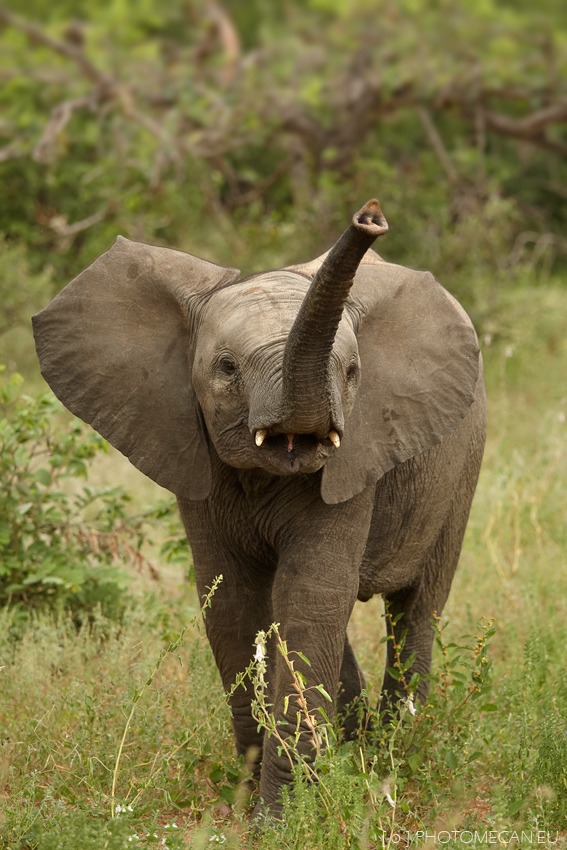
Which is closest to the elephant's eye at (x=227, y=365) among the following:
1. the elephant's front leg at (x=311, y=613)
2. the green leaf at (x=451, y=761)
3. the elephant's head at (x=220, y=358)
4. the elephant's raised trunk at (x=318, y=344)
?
the elephant's head at (x=220, y=358)

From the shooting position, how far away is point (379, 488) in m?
4.51

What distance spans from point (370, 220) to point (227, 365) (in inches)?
37.4

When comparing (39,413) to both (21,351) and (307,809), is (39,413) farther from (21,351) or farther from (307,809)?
(21,351)

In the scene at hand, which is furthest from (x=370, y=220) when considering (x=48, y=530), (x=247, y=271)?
(x=247, y=271)

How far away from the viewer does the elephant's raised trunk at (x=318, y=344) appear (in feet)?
10.4

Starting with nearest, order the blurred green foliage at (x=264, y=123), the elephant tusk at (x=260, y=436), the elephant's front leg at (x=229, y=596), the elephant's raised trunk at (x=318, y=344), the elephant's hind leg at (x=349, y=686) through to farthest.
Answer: the elephant's raised trunk at (x=318, y=344), the elephant tusk at (x=260, y=436), the elephant's front leg at (x=229, y=596), the elephant's hind leg at (x=349, y=686), the blurred green foliage at (x=264, y=123)

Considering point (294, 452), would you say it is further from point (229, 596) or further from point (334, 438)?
point (229, 596)

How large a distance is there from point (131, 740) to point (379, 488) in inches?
49.7

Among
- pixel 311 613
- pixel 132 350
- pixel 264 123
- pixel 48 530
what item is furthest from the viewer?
pixel 264 123

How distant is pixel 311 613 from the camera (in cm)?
406

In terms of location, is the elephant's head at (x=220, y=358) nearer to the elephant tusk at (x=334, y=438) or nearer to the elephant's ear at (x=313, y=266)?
the elephant's ear at (x=313, y=266)

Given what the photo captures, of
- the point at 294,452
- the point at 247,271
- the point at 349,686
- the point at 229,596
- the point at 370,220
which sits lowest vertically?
the point at 247,271

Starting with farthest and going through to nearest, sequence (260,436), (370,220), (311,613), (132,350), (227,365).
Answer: (132,350)
(311,613)
(227,365)
(260,436)
(370,220)

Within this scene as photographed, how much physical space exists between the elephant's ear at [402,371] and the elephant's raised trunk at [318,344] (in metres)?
0.51
